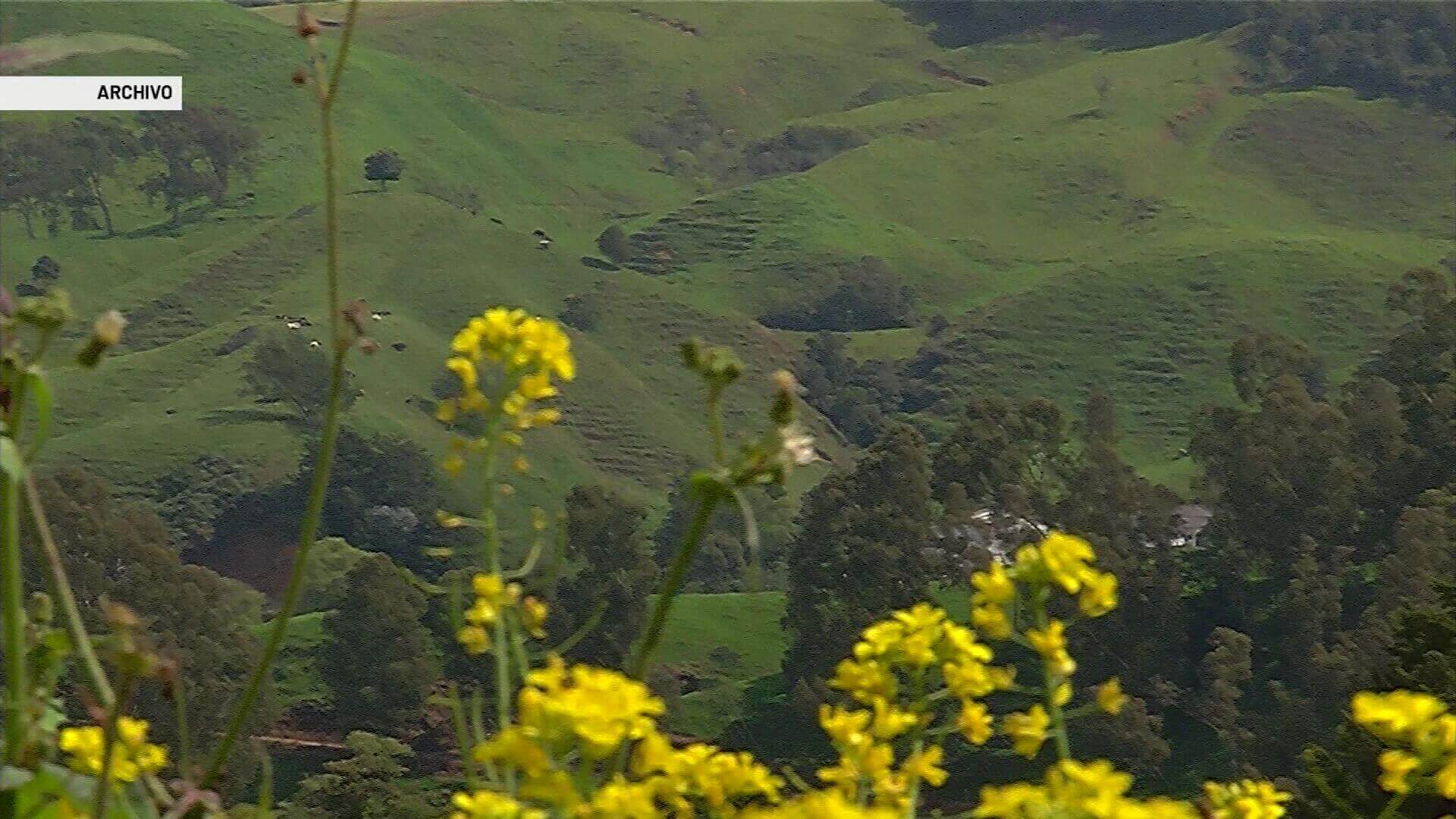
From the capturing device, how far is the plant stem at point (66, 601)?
1808 mm

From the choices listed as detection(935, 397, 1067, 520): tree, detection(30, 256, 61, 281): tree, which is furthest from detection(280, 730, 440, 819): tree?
detection(30, 256, 61, 281): tree

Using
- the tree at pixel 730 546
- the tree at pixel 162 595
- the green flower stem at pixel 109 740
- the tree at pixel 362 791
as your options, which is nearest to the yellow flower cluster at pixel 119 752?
the green flower stem at pixel 109 740

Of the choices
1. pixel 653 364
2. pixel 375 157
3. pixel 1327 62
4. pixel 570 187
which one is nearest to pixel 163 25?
pixel 375 157

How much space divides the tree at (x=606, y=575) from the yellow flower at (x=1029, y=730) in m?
39.7

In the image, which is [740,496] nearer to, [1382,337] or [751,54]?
[1382,337]

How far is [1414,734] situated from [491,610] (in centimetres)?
97

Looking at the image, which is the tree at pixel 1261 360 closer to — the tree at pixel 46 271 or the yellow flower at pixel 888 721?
the yellow flower at pixel 888 721

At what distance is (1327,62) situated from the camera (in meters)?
113

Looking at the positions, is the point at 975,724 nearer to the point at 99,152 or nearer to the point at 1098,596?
the point at 1098,596

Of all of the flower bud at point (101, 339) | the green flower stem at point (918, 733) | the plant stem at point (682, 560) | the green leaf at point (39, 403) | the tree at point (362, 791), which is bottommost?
the tree at point (362, 791)

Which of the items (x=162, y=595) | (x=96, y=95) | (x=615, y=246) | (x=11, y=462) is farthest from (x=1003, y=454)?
(x=96, y=95)

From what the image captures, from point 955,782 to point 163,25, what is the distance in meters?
77.5

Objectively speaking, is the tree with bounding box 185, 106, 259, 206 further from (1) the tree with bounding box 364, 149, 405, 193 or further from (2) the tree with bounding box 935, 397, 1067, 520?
(2) the tree with bounding box 935, 397, 1067, 520

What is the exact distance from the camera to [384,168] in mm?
100625
